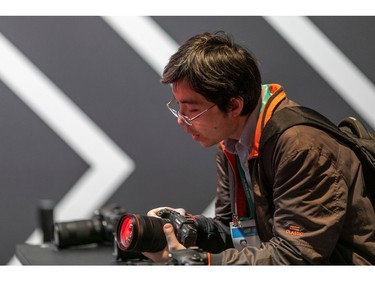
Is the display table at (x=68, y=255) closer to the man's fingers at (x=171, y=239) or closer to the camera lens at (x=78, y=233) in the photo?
the camera lens at (x=78, y=233)

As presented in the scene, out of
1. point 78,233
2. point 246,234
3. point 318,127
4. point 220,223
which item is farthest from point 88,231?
point 318,127

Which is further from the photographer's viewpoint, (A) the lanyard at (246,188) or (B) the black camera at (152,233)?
(A) the lanyard at (246,188)

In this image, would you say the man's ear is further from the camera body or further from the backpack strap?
the camera body

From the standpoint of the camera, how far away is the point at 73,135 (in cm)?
268

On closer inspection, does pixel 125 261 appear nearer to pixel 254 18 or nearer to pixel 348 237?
pixel 348 237

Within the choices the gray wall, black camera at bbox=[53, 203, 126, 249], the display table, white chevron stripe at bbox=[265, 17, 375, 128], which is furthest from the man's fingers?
white chevron stripe at bbox=[265, 17, 375, 128]

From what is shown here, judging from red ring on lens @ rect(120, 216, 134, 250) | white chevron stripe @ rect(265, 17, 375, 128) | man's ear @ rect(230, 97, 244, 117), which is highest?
man's ear @ rect(230, 97, 244, 117)

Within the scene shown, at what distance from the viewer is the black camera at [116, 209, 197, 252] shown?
1.29 meters

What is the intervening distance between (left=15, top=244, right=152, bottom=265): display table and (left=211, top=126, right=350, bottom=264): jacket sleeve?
25.2 inches

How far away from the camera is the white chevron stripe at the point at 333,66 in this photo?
2.61 m

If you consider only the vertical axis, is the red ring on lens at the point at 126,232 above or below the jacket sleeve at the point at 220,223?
above

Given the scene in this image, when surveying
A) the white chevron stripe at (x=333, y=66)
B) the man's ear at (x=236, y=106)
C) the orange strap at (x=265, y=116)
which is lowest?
the white chevron stripe at (x=333, y=66)

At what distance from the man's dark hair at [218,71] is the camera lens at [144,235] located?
286 mm

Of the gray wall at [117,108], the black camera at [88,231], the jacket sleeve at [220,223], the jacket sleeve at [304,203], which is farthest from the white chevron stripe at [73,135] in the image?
the jacket sleeve at [304,203]
